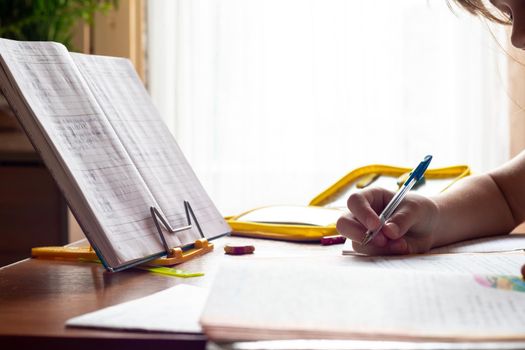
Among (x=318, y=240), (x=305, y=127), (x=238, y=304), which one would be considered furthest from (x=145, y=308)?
(x=305, y=127)

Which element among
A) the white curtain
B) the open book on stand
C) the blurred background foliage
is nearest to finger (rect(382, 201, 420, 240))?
the open book on stand

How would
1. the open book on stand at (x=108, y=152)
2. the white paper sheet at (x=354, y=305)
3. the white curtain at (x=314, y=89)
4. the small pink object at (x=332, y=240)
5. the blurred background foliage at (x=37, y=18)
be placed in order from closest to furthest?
1. the white paper sheet at (x=354, y=305)
2. the open book on stand at (x=108, y=152)
3. the small pink object at (x=332, y=240)
4. the blurred background foliage at (x=37, y=18)
5. the white curtain at (x=314, y=89)

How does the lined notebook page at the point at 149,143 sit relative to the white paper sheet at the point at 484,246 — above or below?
above

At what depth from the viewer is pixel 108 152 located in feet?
2.81

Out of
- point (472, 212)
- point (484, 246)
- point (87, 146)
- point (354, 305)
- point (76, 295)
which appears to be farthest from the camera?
point (472, 212)

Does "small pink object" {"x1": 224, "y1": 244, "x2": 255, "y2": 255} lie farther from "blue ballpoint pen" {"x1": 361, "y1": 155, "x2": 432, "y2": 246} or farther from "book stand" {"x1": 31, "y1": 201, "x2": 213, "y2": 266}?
"blue ballpoint pen" {"x1": 361, "y1": 155, "x2": 432, "y2": 246}

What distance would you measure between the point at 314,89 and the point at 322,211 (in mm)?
1723

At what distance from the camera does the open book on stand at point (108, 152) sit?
0.77 m

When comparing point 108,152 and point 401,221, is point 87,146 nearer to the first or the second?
point 108,152

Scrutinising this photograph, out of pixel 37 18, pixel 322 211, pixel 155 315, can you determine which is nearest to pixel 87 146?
pixel 155 315

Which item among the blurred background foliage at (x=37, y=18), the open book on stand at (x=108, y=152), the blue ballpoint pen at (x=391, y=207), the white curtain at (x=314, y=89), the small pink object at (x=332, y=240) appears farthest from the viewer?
the white curtain at (x=314, y=89)

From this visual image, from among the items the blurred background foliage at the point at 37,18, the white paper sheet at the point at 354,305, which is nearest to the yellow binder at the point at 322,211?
the white paper sheet at the point at 354,305

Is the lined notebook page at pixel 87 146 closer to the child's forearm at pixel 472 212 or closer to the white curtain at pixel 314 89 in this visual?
the child's forearm at pixel 472 212

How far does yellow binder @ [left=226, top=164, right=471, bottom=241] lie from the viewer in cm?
105
